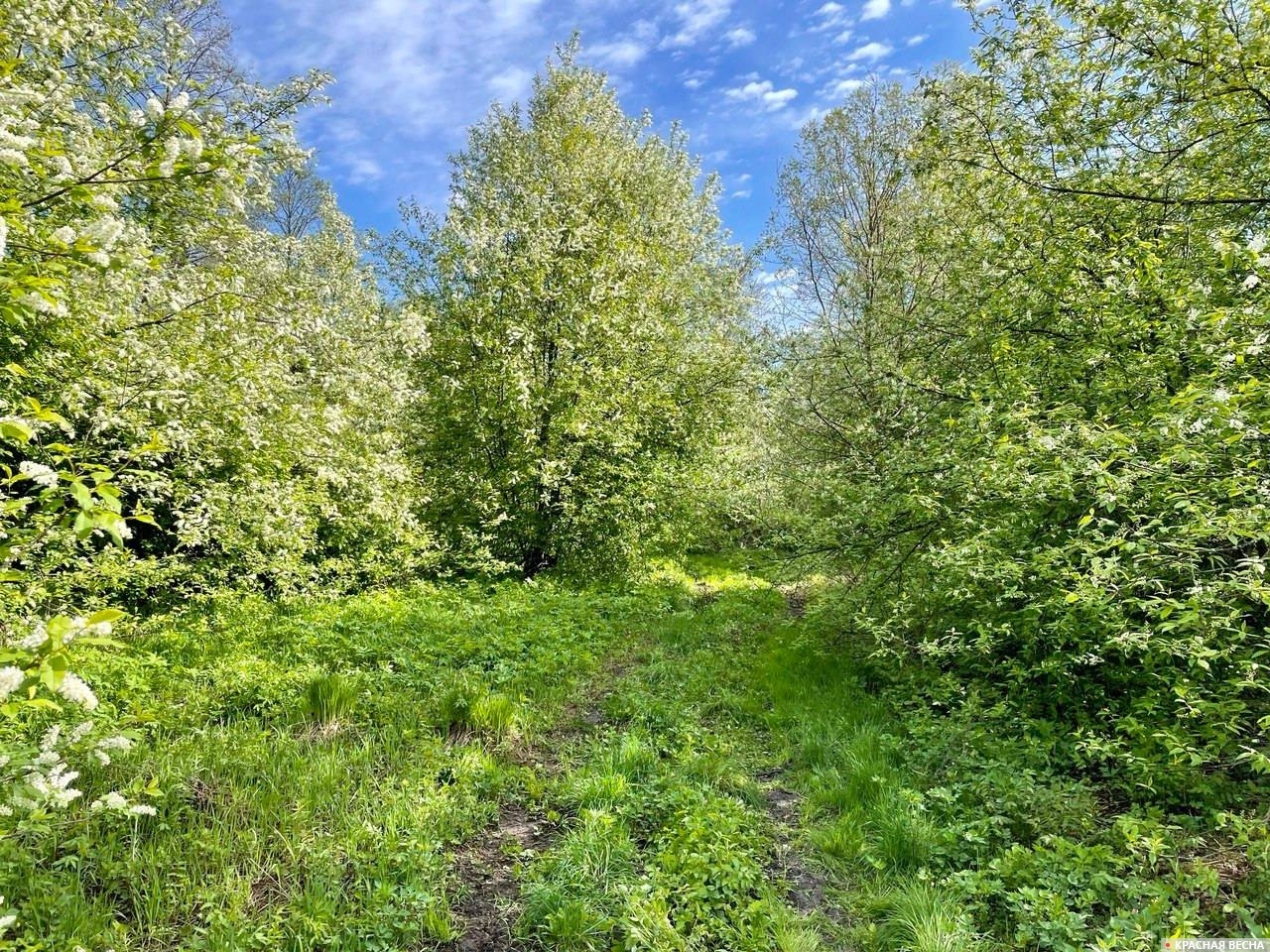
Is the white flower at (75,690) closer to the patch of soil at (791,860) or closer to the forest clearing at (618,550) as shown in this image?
the forest clearing at (618,550)

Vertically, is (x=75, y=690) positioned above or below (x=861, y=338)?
below

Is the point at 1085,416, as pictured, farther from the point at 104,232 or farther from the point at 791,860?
the point at 104,232

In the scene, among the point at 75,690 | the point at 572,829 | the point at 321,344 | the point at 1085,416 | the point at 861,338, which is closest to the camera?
the point at 75,690

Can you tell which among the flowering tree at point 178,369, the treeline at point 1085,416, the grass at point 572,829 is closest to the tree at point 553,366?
the flowering tree at point 178,369

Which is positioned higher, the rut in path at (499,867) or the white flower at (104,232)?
the white flower at (104,232)

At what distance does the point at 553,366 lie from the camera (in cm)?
1138

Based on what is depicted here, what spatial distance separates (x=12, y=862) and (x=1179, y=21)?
968 centimetres

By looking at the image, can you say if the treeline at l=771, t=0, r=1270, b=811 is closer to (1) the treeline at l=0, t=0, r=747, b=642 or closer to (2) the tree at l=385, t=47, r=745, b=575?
(2) the tree at l=385, t=47, r=745, b=575

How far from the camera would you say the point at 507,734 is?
16.9ft

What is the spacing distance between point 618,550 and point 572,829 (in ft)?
25.4

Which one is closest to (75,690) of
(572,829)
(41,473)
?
(41,473)

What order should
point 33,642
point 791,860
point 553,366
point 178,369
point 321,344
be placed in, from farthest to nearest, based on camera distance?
point 553,366 → point 321,344 → point 178,369 → point 791,860 → point 33,642

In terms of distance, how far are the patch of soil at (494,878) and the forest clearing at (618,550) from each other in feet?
0.07

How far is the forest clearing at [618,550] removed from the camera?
3123 millimetres
